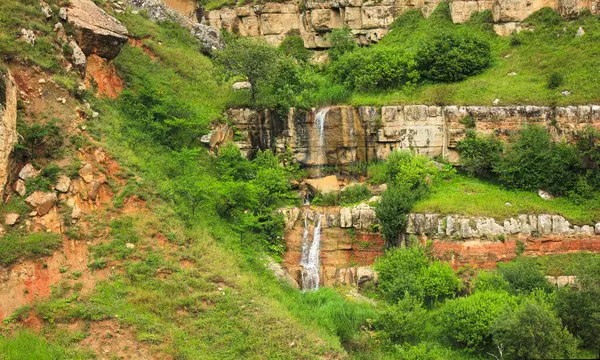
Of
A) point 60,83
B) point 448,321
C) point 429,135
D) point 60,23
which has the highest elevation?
point 60,23

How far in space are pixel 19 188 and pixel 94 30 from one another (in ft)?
38.8

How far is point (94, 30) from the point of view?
112 ft

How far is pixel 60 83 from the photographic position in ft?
99.2

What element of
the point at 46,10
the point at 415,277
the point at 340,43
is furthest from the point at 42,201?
the point at 340,43

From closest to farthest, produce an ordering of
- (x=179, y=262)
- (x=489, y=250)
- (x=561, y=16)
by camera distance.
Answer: (x=179, y=262) → (x=489, y=250) → (x=561, y=16)

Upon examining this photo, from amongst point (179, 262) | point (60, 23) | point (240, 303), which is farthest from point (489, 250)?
point (60, 23)

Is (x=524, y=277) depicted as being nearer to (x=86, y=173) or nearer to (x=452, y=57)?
(x=452, y=57)

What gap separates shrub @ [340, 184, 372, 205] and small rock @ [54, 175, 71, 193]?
53.2 feet

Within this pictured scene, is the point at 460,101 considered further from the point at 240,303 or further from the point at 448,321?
the point at 240,303

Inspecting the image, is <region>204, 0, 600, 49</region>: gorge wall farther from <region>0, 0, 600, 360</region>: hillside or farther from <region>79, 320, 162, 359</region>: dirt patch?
<region>79, 320, 162, 359</region>: dirt patch

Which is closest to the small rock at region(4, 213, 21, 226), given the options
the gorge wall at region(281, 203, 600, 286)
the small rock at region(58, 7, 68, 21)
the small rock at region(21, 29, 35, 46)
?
the small rock at region(21, 29, 35, 46)

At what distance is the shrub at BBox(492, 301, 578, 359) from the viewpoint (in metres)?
23.1

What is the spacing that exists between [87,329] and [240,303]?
245 inches

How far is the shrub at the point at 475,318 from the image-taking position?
1027 inches
